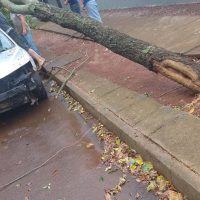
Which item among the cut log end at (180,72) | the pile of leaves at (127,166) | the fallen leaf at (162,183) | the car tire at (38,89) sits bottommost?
the car tire at (38,89)

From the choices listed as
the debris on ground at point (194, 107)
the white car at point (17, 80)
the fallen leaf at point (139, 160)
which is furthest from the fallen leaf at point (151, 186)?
the white car at point (17, 80)

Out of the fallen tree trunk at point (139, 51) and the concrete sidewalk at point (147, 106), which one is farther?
the fallen tree trunk at point (139, 51)

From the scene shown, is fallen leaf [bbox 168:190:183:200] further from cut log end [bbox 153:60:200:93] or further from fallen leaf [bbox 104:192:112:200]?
cut log end [bbox 153:60:200:93]

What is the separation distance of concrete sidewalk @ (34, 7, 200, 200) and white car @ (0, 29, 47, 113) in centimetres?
78

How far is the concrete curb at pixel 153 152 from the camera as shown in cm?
402

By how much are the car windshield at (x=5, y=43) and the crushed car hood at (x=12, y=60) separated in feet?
0.55

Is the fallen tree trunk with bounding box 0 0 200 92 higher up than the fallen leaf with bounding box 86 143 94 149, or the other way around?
the fallen tree trunk with bounding box 0 0 200 92

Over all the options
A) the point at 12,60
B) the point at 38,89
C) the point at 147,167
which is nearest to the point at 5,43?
the point at 12,60

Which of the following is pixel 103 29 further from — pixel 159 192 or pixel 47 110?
pixel 159 192

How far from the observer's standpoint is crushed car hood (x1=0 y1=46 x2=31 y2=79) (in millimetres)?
7456

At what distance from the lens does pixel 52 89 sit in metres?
9.20

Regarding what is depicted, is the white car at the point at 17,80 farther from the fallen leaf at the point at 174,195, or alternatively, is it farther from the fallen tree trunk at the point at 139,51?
the fallen leaf at the point at 174,195

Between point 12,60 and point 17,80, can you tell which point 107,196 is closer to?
point 17,80

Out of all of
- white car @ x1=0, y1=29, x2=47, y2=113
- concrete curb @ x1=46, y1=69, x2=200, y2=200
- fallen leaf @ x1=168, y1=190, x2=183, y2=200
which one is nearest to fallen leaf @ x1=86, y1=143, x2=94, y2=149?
concrete curb @ x1=46, y1=69, x2=200, y2=200
